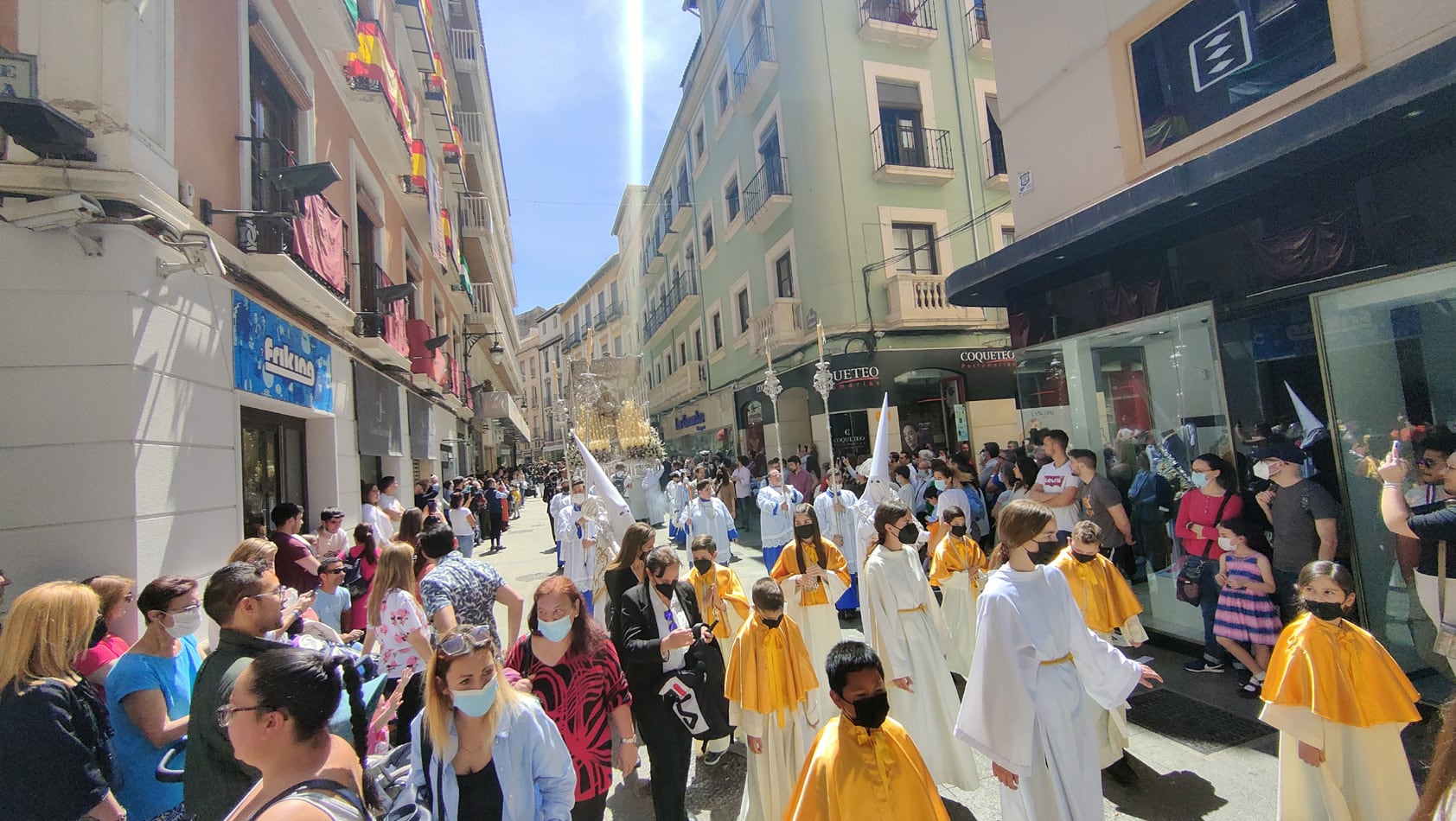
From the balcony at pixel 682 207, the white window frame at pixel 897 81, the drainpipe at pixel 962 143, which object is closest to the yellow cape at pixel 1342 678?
the drainpipe at pixel 962 143

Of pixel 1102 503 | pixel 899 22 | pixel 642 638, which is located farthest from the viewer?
pixel 899 22

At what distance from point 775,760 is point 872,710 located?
156 cm

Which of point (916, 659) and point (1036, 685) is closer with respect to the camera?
point (1036, 685)

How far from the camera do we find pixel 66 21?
171 inches

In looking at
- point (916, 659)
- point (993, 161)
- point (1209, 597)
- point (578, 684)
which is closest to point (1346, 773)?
point (916, 659)

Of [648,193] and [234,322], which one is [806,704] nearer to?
[234,322]

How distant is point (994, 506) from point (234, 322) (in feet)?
29.7

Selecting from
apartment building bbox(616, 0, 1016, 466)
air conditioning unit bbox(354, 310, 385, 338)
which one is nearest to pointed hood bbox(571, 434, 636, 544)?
air conditioning unit bbox(354, 310, 385, 338)

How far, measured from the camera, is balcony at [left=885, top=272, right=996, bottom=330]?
49.8 feet

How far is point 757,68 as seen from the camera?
652 inches

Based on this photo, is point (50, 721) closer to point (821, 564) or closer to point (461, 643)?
point (461, 643)

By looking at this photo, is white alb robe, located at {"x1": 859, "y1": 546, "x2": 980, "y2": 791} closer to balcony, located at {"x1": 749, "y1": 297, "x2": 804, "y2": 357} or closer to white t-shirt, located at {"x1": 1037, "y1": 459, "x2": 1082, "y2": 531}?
white t-shirt, located at {"x1": 1037, "y1": 459, "x2": 1082, "y2": 531}

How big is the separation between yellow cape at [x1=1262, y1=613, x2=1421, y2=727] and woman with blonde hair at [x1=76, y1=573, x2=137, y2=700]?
A: 17.6 ft

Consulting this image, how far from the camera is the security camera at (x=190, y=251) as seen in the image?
473 centimetres
